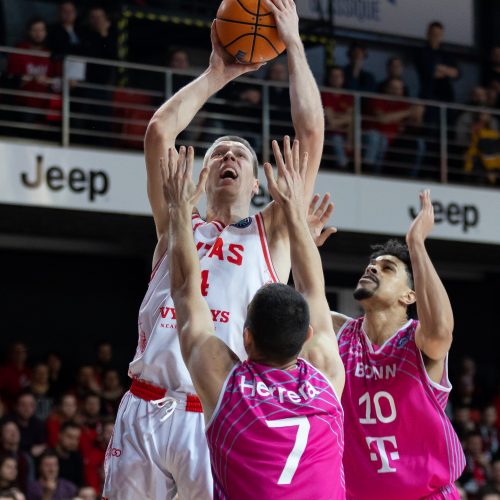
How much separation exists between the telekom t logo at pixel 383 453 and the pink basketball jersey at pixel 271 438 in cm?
196

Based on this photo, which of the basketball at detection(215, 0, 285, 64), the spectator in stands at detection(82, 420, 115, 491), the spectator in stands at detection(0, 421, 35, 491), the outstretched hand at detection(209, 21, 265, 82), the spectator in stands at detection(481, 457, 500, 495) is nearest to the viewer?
the basketball at detection(215, 0, 285, 64)

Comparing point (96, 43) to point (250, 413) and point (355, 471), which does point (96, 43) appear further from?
point (250, 413)

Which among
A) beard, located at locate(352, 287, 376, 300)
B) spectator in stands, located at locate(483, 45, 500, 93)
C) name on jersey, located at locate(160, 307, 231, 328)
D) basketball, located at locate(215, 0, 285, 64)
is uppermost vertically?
spectator in stands, located at locate(483, 45, 500, 93)

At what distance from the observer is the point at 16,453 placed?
11.1m

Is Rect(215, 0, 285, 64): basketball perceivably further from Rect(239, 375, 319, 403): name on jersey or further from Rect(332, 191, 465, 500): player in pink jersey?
Rect(239, 375, 319, 403): name on jersey

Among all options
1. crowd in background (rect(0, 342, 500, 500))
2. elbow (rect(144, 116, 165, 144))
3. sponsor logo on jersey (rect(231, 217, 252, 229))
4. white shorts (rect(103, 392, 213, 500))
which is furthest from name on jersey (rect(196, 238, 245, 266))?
crowd in background (rect(0, 342, 500, 500))

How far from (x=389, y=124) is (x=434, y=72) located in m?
1.53

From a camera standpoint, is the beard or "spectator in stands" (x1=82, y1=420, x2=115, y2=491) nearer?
the beard

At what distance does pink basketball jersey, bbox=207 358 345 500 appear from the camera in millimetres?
4027

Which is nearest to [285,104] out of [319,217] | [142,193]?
[142,193]

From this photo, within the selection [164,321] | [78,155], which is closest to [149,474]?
[164,321]

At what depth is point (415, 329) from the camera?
6.22m

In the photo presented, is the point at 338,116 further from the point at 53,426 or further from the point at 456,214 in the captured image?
the point at 53,426

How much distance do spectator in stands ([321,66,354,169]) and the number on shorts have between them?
10071 mm
